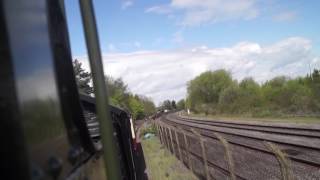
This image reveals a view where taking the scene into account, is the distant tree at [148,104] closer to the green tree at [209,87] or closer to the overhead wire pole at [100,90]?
the green tree at [209,87]

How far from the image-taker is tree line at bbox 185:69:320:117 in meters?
57.7

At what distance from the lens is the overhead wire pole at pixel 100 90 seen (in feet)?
5.67

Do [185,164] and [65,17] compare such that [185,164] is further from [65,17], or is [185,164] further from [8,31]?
[8,31]

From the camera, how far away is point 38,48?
181 cm

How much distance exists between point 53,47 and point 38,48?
37 centimetres

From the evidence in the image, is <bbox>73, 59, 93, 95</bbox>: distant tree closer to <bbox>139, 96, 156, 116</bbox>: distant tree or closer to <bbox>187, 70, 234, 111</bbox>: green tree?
<bbox>187, 70, 234, 111</bbox>: green tree

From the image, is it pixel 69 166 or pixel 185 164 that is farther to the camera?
pixel 185 164

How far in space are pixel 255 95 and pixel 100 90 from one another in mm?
87519

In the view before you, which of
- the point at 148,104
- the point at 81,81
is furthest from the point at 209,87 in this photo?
the point at 81,81

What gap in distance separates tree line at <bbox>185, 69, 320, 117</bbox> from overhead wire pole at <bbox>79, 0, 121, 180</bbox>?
47115mm

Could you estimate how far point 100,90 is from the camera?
176 cm

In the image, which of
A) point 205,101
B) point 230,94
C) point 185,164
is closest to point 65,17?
point 185,164

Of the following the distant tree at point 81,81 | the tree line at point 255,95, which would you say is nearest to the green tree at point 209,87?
the tree line at point 255,95

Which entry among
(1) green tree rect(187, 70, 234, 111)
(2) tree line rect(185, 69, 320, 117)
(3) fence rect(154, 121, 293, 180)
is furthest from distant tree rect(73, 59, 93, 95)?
(1) green tree rect(187, 70, 234, 111)
